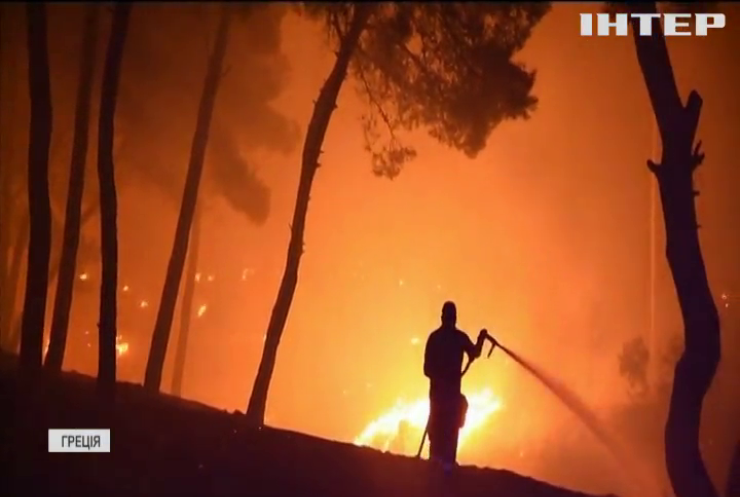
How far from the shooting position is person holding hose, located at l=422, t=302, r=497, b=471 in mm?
8758

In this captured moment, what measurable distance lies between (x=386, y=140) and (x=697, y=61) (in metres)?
8.98

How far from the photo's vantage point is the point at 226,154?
21672mm

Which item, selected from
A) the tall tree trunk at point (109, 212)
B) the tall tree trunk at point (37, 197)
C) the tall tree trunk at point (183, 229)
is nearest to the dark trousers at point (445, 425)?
the tall tree trunk at point (109, 212)

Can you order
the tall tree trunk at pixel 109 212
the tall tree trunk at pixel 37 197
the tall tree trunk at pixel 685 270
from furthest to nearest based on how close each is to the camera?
the tall tree trunk at pixel 685 270 → the tall tree trunk at pixel 109 212 → the tall tree trunk at pixel 37 197

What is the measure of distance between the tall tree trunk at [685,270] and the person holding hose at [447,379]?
2273 millimetres

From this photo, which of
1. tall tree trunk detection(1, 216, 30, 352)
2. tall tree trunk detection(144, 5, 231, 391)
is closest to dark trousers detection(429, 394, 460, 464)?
tall tree trunk detection(144, 5, 231, 391)

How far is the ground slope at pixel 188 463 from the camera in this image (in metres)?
7.88

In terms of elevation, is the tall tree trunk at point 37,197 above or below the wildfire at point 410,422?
below

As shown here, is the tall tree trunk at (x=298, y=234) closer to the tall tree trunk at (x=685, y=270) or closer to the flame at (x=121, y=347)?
the tall tree trunk at (x=685, y=270)

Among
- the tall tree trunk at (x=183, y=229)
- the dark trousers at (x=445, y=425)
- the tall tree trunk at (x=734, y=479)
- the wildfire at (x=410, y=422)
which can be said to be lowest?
the tall tree trunk at (x=734, y=479)

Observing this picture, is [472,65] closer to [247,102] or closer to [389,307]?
[247,102]

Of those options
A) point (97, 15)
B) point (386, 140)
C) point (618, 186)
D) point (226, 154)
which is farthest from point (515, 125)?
point (97, 15)

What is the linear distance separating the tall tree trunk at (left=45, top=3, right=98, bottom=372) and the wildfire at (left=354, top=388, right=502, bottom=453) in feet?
67.1

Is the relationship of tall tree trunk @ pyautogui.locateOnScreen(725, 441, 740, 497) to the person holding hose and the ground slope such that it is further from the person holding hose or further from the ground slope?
the person holding hose
